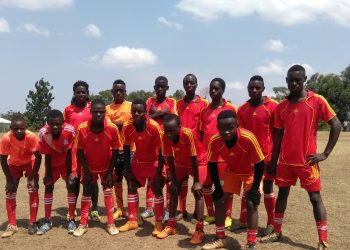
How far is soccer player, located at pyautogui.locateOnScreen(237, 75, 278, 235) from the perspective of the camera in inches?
245

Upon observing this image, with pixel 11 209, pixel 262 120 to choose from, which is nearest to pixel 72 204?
pixel 11 209

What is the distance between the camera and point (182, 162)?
643 centimetres

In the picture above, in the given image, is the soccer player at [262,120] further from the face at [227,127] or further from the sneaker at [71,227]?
the sneaker at [71,227]

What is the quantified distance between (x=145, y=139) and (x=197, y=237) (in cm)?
178

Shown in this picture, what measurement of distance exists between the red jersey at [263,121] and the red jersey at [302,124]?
50 cm

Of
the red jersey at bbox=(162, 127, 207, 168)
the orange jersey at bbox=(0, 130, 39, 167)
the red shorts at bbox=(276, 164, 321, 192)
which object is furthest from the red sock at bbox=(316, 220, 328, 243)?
the orange jersey at bbox=(0, 130, 39, 167)

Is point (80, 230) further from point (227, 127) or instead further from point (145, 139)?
point (227, 127)

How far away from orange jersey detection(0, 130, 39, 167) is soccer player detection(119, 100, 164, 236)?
1546 mm

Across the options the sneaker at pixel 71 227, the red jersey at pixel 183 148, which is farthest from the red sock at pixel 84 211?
the red jersey at pixel 183 148

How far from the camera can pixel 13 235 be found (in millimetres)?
6477

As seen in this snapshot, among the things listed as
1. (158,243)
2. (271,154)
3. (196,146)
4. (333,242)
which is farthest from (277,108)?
(158,243)

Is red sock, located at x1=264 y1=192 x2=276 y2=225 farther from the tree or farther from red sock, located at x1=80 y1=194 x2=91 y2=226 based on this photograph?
the tree

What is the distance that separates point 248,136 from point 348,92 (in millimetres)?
61047

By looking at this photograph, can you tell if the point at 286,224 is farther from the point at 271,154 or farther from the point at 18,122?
the point at 18,122
